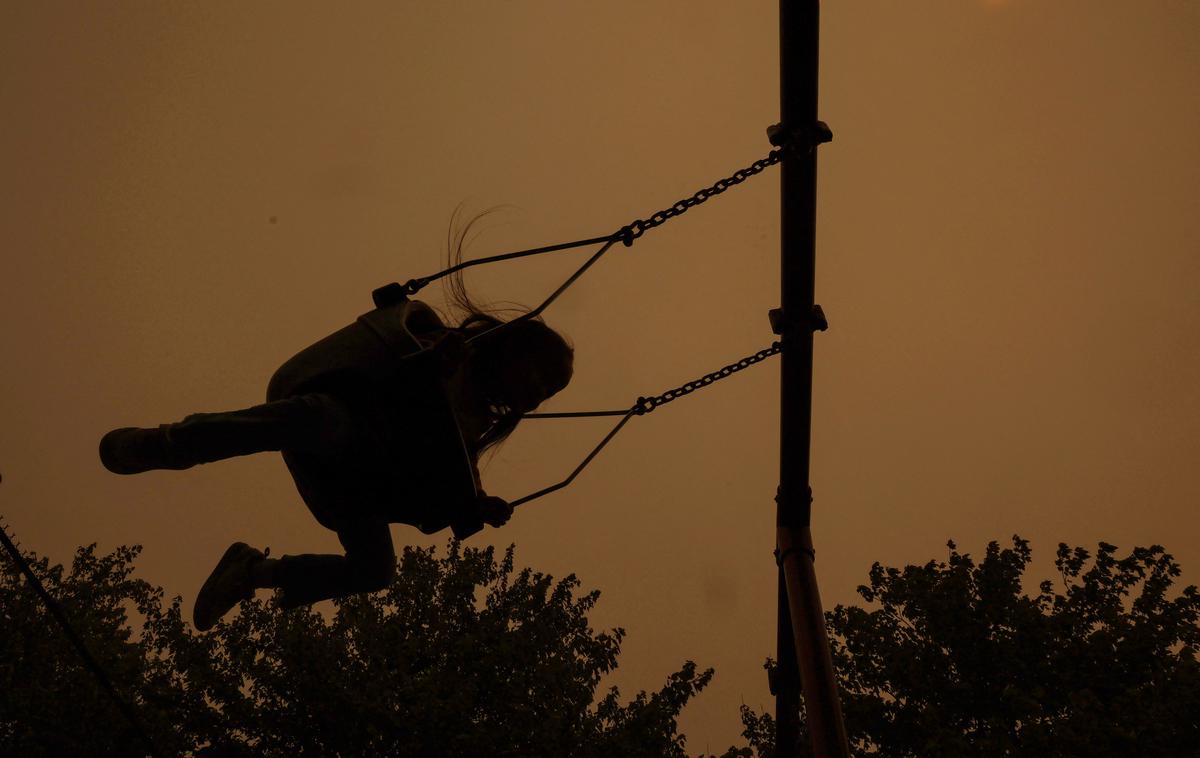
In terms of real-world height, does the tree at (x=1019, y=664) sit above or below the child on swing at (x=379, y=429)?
above

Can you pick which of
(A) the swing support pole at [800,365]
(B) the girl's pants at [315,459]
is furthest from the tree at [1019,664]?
(B) the girl's pants at [315,459]

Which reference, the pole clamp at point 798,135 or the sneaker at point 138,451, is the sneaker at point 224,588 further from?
the pole clamp at point 798,135

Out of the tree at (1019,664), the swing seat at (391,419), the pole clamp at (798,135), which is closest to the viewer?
the swing seat at (391,419)

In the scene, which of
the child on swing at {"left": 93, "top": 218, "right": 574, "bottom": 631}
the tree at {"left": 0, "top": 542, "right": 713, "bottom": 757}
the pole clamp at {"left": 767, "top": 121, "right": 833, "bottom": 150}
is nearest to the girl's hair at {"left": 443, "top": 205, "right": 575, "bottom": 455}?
the child on swing at {"left": 93, "top": 218, "right": 574, "bottom": 631}

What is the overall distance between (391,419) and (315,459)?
402 mm

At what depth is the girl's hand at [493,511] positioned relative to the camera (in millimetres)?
3180

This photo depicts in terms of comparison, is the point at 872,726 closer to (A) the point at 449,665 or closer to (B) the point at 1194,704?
(B) the point at 1194,704

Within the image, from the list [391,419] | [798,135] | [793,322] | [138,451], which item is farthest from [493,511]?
[798,135]

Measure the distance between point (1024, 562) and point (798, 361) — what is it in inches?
368

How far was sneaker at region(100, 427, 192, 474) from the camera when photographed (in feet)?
9.09

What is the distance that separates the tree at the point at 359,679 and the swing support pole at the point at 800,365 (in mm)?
5212

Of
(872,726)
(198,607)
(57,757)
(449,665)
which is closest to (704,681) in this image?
(872,726)

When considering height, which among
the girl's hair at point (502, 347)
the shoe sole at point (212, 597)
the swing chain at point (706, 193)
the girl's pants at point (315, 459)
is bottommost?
the shoe sole at point (212, 597)

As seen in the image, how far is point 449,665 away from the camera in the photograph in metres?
10.7
